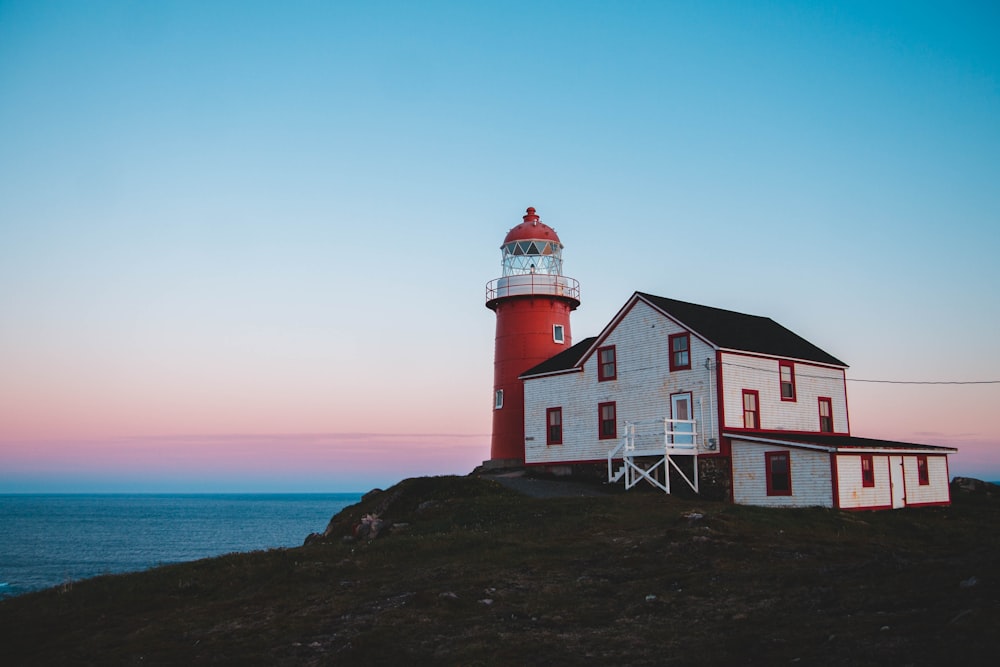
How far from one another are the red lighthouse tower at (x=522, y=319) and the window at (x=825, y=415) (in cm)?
1323

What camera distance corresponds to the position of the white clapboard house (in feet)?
95.8

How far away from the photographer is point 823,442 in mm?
29656

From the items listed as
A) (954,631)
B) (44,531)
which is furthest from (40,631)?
(44,531)

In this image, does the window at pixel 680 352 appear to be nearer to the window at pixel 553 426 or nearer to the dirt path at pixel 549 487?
the dirt path at pixel 549 487

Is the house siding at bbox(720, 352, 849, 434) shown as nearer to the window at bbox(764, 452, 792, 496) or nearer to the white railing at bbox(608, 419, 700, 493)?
the white railing at bbox(608, 419, 700, 493)

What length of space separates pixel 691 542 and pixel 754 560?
1713 millimetres

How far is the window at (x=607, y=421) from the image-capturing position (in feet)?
115

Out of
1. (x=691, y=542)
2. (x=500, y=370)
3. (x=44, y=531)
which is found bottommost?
(x=44, y=531)

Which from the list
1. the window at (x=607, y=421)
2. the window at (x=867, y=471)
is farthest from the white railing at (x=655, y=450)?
the window at (x=867, y=471)

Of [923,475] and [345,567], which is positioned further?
[923,475]

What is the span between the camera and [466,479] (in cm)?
3262

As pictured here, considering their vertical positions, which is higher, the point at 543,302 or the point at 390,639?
the point at 543,302

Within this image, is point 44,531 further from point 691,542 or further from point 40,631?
point 691,542

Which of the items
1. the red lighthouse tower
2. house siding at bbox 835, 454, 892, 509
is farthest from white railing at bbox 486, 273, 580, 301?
house siding at bbox 835, 454, 892, 509
